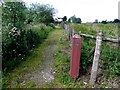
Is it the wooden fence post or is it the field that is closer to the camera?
the wooden fence post

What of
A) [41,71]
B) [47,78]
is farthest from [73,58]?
[41,71]

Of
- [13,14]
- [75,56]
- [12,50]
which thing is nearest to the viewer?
[75,56]

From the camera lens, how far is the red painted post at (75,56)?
5961 millimetres

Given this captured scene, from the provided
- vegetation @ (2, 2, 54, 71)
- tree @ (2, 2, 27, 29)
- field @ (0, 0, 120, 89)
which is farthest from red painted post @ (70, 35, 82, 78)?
tree @ (2, 2, 27, 29)

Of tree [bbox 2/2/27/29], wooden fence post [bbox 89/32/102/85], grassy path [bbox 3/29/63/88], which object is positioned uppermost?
tree [bbox 2/2/27/29]

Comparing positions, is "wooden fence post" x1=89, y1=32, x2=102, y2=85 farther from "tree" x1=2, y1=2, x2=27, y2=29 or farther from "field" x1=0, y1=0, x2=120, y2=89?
"tree" x1=2, y1=2, x2=27, y2=29

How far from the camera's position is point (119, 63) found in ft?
19.6

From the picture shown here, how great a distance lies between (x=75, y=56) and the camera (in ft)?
19.7

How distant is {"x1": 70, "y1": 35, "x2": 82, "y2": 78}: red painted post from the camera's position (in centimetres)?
596

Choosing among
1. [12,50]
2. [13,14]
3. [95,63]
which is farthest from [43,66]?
[13,14]

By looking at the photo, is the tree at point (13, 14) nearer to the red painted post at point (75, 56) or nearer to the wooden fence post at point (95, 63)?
the red painted post at point (75, 56)

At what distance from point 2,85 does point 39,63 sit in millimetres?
2636

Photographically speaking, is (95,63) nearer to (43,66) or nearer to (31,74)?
(31,74)

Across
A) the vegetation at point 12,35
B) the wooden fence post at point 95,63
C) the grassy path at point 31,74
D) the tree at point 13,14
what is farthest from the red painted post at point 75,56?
the tree at point 13,14
